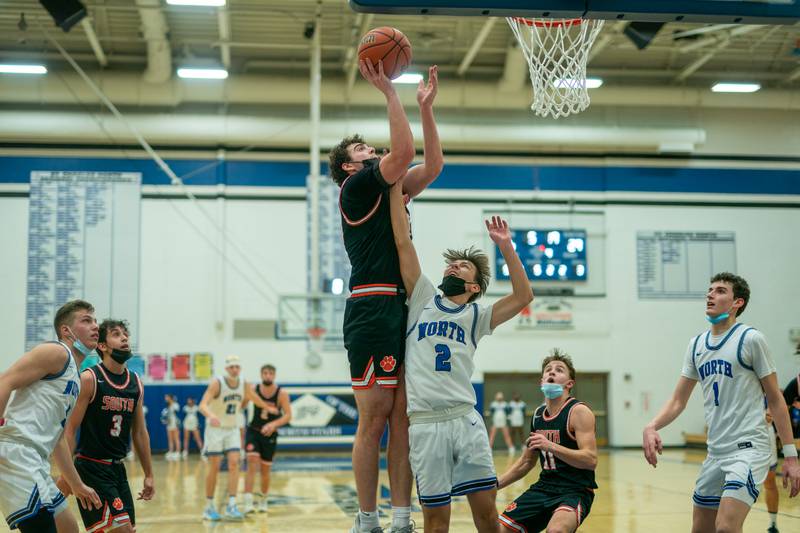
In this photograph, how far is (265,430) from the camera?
11.8 metres

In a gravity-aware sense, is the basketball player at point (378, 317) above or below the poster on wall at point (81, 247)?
below

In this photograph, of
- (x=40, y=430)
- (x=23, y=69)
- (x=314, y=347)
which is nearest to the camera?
(x=40, y=430)

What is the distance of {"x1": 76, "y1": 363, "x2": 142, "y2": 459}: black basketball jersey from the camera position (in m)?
6.50

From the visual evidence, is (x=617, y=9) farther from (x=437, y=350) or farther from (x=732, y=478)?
(x=732, y=478)

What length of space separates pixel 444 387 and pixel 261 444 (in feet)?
26.3

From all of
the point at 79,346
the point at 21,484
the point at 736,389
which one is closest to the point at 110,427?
the point at 79,346

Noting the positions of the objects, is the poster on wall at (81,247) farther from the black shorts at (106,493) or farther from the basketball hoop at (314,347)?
the black shorts at (106,493)

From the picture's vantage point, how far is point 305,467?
1722 cm

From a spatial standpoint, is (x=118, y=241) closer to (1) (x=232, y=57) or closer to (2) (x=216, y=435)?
(1) (x=232, y=57)

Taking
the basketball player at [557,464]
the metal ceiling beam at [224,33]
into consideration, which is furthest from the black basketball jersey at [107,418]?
the metal ceiling beam at [224,33]

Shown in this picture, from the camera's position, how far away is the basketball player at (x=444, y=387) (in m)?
4.64

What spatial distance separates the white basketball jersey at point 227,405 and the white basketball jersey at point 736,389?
7.14 meters

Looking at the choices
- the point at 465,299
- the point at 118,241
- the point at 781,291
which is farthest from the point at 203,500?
the point at 781,291

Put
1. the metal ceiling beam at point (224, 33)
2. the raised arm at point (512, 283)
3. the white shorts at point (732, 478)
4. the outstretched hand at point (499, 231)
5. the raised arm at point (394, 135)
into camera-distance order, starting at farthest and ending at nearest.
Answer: the metal ceiling beam at point (224, 33) < the white shorts at point (732, 478) < the outstretched hand at point (499, 231) < the raised arm at point (512, 283) < the raised arm at point (394, 135)
